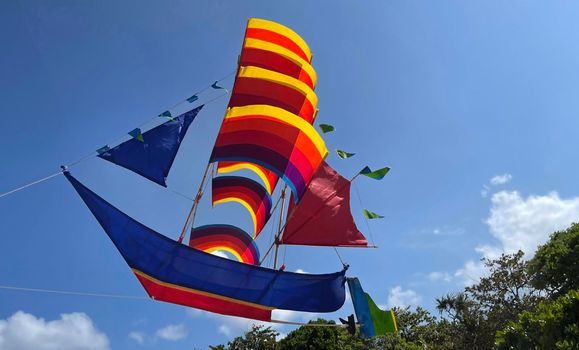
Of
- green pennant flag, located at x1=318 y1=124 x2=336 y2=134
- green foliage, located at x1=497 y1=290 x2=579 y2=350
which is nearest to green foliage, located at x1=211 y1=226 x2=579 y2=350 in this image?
green foliage, located at x1=497 y1=290 x2=579 y2=350

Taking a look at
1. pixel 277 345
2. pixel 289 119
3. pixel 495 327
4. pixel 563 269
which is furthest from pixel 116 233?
pixel 277 345

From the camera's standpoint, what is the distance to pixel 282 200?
47.2ft

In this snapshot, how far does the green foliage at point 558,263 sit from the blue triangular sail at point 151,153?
16.3m

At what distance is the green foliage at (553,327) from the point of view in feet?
30.9

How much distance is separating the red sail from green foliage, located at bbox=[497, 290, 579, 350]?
482cm

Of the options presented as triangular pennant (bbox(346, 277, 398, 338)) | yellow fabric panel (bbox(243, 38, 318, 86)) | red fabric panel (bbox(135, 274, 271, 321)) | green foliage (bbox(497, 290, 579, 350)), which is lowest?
green foliage (bbox(497, 290, 579, 350))

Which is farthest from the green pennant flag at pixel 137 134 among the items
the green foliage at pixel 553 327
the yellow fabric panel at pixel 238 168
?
the green foliage at pixel 553 327

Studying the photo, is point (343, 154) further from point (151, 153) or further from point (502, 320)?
point (502, 320)

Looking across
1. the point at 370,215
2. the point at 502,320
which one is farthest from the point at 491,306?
the point at 370,215

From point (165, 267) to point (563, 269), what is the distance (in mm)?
16422

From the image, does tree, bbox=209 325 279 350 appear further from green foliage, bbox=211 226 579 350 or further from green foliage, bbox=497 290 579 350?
green foliage, bbox=497 290 579 350

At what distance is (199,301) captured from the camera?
35.0 ft

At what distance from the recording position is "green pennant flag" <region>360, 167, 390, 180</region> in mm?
13000

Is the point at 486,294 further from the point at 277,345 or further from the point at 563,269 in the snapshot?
the point at 277,345
